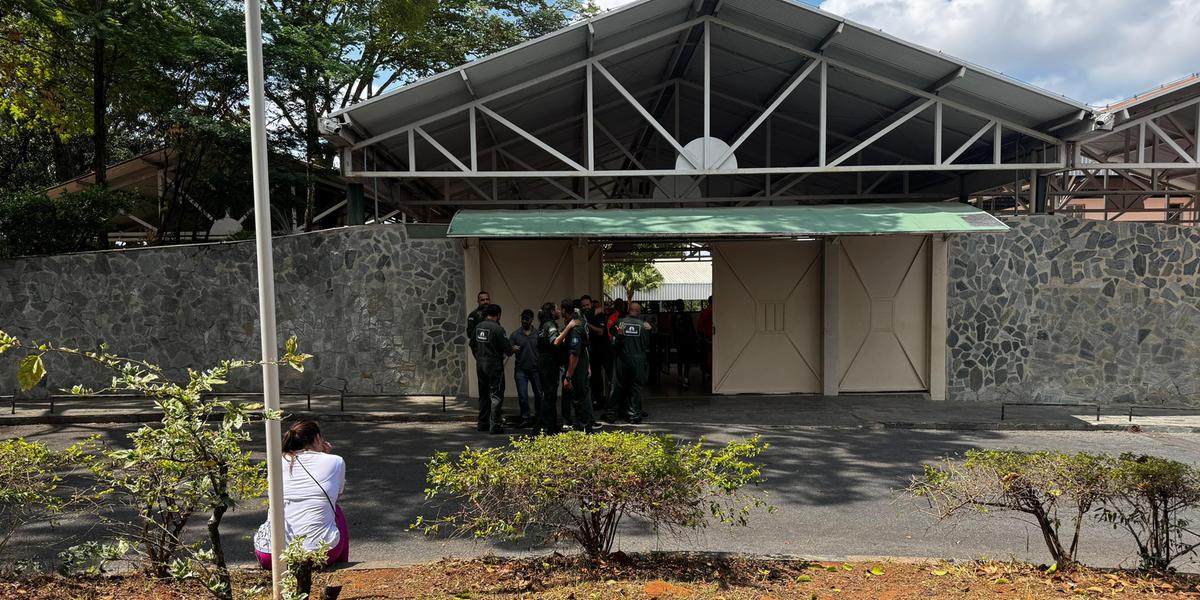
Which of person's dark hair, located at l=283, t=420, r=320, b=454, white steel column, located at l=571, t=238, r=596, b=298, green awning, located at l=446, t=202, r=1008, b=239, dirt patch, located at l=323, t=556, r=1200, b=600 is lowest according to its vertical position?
dirt patch, located at l=323, t=556, r=1200, b=600

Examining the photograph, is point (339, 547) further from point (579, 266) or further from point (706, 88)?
point (706, 88)

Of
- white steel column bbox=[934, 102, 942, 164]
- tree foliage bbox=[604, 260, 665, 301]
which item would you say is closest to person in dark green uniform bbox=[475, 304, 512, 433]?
white steel column bbox=[934, 102, 942, 164]

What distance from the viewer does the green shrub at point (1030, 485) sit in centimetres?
418

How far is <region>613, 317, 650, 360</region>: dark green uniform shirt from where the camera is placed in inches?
392

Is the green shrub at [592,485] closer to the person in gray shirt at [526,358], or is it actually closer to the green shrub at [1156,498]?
the green shrub at [1156,498]

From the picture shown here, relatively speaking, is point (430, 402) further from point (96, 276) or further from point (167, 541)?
point (167, 541)

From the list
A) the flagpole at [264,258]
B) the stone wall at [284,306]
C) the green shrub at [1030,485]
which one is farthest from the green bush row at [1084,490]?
the stone wall at [284,306]

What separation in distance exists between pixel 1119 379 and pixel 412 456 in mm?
10521

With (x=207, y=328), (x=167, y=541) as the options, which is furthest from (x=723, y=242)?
(x=167, y=541)

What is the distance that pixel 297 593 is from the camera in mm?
3434

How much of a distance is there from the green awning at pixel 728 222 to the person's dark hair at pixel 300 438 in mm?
5911

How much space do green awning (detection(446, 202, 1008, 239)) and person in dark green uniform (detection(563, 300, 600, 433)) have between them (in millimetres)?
1525

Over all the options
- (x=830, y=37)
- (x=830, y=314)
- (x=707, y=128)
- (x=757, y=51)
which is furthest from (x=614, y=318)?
(x=830, y=37)

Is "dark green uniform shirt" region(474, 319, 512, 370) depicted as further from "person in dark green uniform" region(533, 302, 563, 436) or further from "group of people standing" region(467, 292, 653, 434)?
"person in dark green uniform" region(533, 302, 563, 436)
